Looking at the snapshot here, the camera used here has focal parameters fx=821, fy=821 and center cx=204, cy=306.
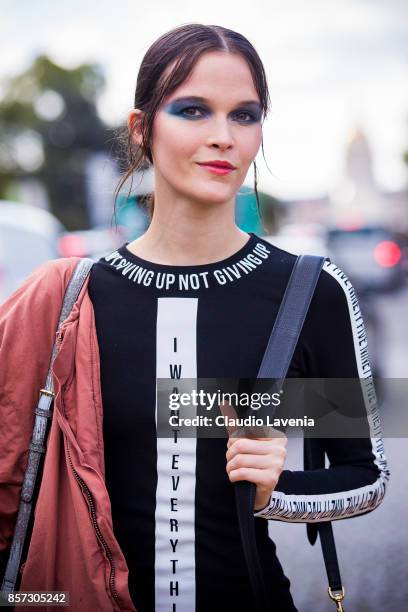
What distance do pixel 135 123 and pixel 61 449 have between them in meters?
0.92

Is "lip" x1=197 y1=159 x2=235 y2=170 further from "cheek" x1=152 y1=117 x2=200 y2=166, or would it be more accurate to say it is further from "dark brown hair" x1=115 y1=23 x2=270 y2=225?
"dark brown hair" x1=115 y1=23 x2=270 y2=225

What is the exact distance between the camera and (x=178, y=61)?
2109mm

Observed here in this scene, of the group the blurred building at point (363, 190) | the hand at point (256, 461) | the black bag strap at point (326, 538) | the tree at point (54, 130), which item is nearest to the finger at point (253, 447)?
the hand at point (256, 461)

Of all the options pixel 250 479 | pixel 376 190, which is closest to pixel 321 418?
pixel 250 479

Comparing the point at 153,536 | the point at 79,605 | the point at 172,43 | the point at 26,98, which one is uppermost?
the point at 26,98

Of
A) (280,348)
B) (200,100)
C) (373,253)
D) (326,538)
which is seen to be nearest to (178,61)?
(200,100)

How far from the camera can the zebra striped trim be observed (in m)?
1.99

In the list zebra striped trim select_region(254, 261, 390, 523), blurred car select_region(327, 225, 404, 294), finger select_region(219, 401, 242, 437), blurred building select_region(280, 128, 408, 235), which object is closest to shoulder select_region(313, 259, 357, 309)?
zebra striped trim select_region(254, 261, 390, 523)

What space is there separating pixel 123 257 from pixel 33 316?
30cm

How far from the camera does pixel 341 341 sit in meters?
2.07

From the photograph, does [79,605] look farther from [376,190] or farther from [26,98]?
[376,190]

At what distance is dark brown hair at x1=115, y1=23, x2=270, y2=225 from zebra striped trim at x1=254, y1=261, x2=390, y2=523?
0.57 metres

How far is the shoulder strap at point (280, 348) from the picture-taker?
1.79 meters

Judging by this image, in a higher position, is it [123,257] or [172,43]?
[172,43]
